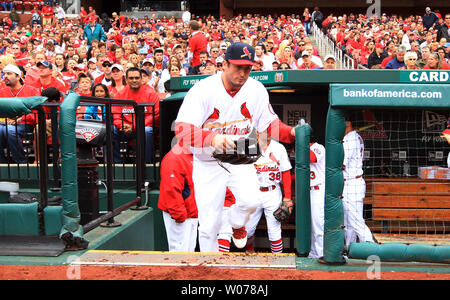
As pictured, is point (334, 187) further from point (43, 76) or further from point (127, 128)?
point (43, 76)

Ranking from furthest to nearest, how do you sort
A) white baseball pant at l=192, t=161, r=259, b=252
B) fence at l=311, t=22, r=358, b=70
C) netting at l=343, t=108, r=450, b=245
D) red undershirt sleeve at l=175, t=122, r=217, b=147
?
fence at l=311, t=22, r=358, b=70, netting at l=343, t=108, r=450, b=245, white baseball pant at l=192, t=161, r=259, b=252, red undershirt sleeve at l=175, t=122, r=217, b=147

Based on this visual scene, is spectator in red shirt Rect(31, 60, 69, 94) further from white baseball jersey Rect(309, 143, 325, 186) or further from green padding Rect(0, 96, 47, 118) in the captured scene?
white baseball jersey Rect(309, 143, 325, 186)

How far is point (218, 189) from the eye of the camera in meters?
3.76

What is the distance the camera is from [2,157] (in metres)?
6.55

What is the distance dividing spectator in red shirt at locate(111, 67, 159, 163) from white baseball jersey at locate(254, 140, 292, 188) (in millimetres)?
1572

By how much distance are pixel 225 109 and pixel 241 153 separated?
483 millimetres

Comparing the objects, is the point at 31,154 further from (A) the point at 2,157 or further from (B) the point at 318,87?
(B) the point at 318,87

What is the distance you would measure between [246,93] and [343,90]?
37.7 inches

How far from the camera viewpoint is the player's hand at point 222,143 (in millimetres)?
3090

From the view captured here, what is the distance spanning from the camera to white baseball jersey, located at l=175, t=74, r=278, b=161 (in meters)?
3.51

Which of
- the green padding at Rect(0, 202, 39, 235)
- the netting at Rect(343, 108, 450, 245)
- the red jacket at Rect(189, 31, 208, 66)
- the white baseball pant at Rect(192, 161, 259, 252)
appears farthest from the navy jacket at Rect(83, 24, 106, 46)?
the white baseball pant at Rect(192, 161, 259, 252)

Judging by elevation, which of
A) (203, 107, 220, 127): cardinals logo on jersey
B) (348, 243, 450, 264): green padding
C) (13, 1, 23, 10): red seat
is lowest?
(348, 243, 450, 264): green padding

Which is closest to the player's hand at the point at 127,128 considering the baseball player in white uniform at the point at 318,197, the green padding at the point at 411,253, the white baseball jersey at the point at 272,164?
the white baseball jersey at the point at 272,164

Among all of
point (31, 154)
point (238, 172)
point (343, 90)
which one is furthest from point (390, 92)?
point (31, 154)
